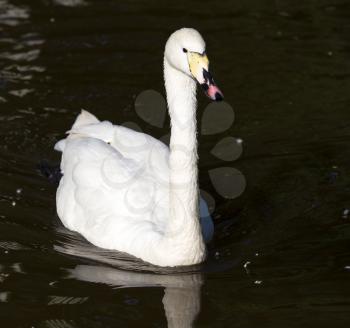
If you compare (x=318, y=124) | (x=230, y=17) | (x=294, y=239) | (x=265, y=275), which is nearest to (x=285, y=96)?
(x=318, y=124)

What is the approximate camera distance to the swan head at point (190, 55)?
7570 mm

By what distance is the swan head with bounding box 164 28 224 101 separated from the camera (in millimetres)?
7570

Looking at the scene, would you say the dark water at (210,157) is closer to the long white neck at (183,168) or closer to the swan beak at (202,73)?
the long white neck at (183,168)

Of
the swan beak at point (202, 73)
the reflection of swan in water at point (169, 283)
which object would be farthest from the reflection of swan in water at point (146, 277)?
the swan beak at point (202, 73)

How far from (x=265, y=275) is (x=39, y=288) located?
1794 millimetres

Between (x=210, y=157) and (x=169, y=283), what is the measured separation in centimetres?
293

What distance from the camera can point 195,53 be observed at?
25.3ft

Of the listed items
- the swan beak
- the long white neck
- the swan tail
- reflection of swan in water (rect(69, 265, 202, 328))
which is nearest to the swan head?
the swan beak

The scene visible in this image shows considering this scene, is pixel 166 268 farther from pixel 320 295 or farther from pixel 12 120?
pixel 12 120

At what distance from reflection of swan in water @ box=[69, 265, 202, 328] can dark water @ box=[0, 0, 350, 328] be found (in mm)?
16

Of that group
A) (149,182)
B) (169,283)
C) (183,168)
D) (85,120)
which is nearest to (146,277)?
(169,283)

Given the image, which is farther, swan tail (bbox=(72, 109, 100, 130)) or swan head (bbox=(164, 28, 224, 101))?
swan tail (bbox=(72, 109, 100, 130))

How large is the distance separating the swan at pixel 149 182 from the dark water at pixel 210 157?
172 millimetres

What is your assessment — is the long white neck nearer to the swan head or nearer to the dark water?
the swan head
